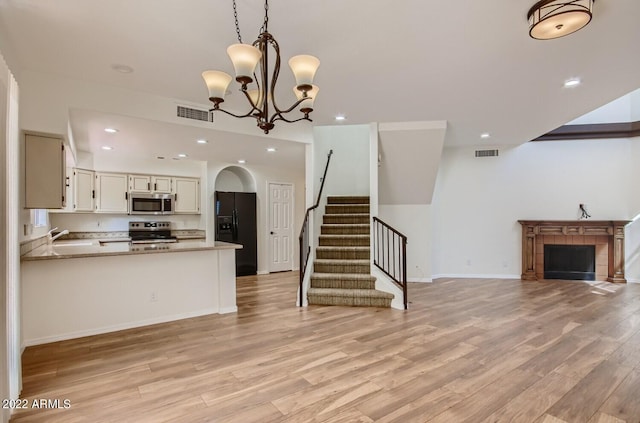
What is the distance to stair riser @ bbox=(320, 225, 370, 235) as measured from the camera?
5.55 meters

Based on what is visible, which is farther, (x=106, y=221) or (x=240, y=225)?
(x=240, y=225)

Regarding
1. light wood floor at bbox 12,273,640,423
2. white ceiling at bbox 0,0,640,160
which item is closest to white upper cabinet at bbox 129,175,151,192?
white ceiling at bbox 0,0,640,160

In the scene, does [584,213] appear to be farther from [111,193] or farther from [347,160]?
[111,193]

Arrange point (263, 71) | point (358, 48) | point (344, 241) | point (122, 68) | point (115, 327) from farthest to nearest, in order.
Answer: point (344, 241), point (115, 327), point (122, 68), point (358, 48), point (263, 71)

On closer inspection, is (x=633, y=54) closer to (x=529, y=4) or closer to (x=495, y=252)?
(x=529, y=4)

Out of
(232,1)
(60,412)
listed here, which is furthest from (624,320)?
(60,412)

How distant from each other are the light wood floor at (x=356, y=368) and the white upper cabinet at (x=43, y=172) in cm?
142

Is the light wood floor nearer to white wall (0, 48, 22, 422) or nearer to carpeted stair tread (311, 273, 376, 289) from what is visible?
white wall (0, 48, 22, 422)

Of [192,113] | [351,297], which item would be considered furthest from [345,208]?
[192,113]

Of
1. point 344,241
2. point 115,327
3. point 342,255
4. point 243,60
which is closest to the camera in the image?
point 243,60

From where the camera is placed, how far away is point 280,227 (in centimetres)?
734

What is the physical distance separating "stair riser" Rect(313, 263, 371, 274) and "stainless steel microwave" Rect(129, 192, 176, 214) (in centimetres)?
338

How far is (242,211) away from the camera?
6.76 m

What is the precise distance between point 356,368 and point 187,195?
206 inches
